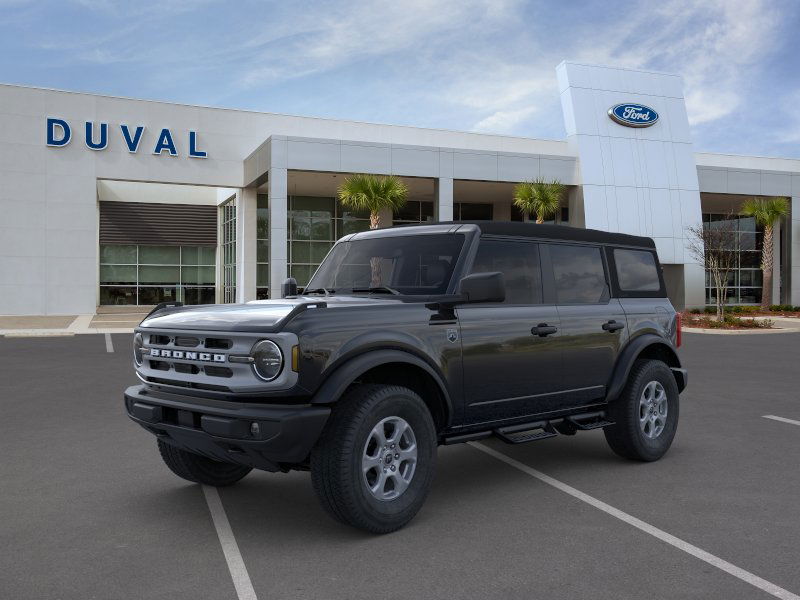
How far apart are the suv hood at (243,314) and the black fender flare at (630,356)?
217 centimetres

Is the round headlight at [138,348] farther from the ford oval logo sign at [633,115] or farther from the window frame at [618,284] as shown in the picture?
the ford oval logo sign at [633,115]

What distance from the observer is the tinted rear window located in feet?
21.3

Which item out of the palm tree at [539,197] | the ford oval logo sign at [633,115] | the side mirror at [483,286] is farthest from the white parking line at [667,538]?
the ford oval logo sign at [633,115]

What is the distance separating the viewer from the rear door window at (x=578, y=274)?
5.83 meters

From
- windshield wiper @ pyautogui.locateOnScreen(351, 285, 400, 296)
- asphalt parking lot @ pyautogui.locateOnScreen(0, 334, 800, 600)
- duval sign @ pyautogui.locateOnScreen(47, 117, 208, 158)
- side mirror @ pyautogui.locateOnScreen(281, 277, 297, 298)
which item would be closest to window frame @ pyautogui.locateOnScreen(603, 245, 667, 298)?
asphalt parking lot @ pyautogui.locateOnScreen(0, 334, 800, 600)

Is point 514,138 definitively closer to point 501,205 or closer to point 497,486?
point 501,205

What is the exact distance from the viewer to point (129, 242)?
35.9m

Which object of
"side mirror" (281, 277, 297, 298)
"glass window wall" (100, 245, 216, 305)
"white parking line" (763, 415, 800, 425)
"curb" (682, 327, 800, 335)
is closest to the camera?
"side mirror" (281, 277, 297, 298)

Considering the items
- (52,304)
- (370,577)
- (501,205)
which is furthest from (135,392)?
(501,205)

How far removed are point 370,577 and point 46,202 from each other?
28.9 meters

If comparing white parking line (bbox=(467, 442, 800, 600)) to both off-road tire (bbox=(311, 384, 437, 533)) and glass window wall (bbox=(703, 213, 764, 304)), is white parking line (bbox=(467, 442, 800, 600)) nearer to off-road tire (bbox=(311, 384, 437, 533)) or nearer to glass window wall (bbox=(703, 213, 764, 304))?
off-road tire (bbox=(311, 384, 437, 533))

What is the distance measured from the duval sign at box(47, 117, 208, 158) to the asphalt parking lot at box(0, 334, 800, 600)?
23.8m

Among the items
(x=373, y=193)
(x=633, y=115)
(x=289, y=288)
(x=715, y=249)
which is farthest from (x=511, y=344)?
(x=633, y=115)

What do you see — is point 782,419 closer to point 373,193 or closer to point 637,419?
point 637,419
